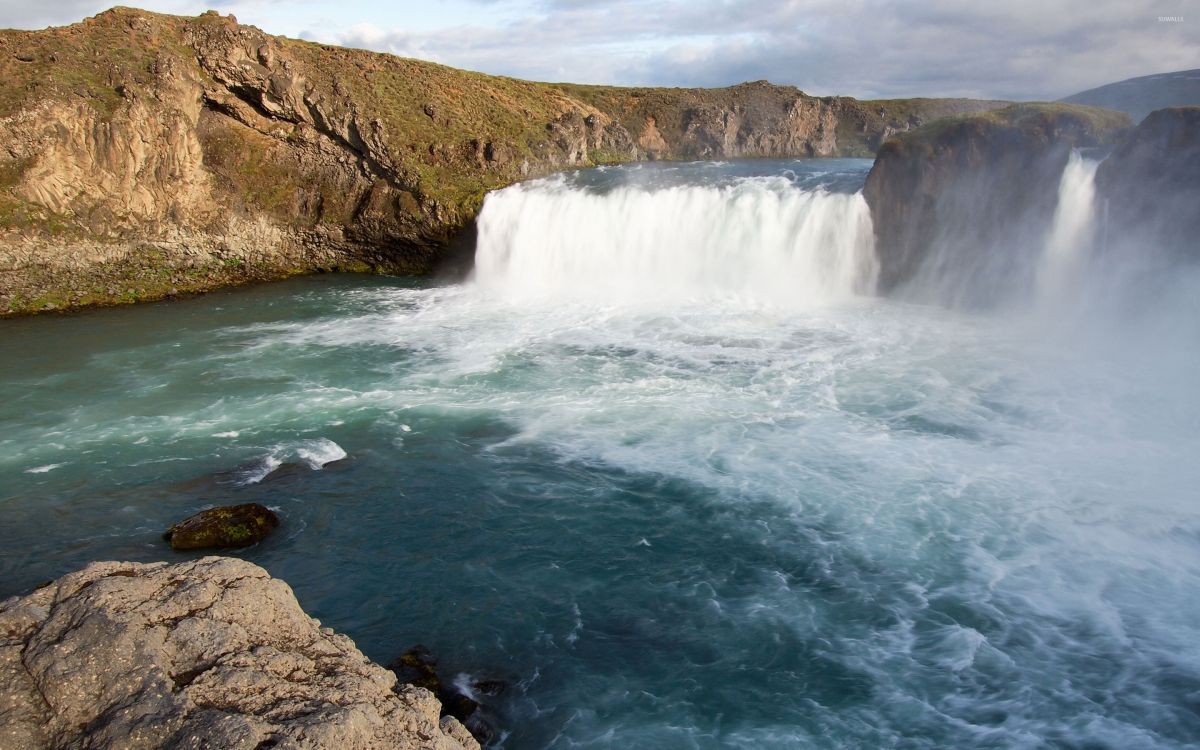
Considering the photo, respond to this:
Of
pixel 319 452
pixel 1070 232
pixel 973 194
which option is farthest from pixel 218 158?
pixel 1070 232

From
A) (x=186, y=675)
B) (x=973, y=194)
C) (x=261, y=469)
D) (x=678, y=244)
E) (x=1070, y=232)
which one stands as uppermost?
(x=973, y=194)

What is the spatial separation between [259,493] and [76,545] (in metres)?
2.80

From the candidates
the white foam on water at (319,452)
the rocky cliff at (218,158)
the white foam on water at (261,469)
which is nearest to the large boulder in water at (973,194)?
the rocky cliff at (218,158)

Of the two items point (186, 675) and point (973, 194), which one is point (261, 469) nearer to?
point (186, 675)

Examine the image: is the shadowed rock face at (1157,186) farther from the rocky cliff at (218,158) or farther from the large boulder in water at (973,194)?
the rocky cliff at (218,158)

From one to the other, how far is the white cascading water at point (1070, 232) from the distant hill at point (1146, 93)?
6.37 metres

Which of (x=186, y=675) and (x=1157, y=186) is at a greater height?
(x=1157, y=186)

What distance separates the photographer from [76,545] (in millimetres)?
12539

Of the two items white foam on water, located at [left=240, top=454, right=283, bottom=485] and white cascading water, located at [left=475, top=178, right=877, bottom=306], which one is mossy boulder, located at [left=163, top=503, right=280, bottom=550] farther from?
white cascading water, located at [left=475, top=178, right=877, bottom=306]

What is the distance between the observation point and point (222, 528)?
12578 mm

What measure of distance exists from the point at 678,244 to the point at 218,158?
18.7m

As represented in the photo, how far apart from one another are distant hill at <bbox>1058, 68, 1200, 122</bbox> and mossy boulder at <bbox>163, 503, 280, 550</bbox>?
101ft

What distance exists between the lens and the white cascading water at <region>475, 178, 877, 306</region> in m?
28.8

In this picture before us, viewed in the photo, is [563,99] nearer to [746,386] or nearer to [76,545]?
[746,386]
